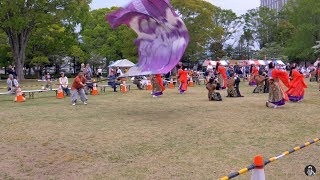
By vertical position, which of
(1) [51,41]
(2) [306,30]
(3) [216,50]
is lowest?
(3) [216,50]

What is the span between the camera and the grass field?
23.2ft

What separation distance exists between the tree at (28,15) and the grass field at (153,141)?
805 inches

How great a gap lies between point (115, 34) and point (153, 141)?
47.1 meters

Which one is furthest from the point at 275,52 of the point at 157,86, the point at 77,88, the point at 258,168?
the point at 258,168

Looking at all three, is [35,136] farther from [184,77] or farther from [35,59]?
[35,59]

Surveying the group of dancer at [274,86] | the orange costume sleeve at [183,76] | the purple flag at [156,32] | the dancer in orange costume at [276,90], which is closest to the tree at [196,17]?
the group of dancer at [274,86]

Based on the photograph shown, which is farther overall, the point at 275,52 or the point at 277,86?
the point at 275,52

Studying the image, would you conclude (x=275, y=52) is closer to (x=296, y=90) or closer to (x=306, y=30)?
(x=306, y=30)

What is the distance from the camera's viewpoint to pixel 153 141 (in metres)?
9.30

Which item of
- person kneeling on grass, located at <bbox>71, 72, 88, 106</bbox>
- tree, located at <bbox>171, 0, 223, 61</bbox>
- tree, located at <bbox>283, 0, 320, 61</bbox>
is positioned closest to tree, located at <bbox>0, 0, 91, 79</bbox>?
tree, located at <bbox>171, 0, 223, 61</bbox>

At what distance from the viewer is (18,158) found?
26.2ft

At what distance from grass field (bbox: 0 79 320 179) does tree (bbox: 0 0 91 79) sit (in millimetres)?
20441

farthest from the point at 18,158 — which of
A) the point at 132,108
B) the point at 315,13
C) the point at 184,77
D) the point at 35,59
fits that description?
the point at 315,13

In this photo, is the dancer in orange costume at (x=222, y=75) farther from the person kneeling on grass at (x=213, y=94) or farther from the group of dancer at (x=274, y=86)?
the person kneeling on grass at (x=213, y=94)
